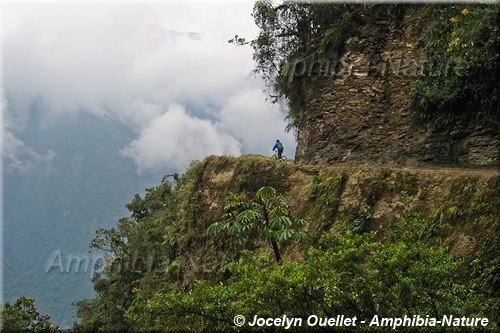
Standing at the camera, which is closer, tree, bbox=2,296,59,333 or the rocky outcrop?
tree, bbox=2,296,59,333

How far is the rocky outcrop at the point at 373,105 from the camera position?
54.1 feet

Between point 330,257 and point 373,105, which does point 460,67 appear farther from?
point 330,257

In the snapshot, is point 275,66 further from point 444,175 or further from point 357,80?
point 444,175

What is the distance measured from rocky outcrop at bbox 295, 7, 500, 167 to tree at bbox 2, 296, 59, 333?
10684mm

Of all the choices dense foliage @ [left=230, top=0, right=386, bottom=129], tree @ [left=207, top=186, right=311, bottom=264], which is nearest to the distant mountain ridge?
dense foliage @ [left=230, top=0, right=386, bottom=129]

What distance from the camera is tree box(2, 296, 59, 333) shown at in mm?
13188

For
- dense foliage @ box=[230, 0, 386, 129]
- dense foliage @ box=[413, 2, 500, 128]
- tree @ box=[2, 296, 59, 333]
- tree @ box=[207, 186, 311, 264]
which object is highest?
dense foliage @ box=[230, 0, 386, 129]

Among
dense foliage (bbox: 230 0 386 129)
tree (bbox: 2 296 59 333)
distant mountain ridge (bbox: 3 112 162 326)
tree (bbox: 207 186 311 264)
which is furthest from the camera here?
distant mountain ridge (bbox: 3 112 162 326)

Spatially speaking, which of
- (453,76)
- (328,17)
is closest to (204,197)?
(328,17)

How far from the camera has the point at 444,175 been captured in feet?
39.9

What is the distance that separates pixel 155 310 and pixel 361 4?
15.7 meters

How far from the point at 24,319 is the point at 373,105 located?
43.2 ft

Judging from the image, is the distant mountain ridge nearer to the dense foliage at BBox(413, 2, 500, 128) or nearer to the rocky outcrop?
the rocky outcrop

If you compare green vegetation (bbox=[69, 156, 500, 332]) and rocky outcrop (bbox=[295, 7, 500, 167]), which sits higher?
rocky outcrop (bbox=[295, 7, 500, 167])
